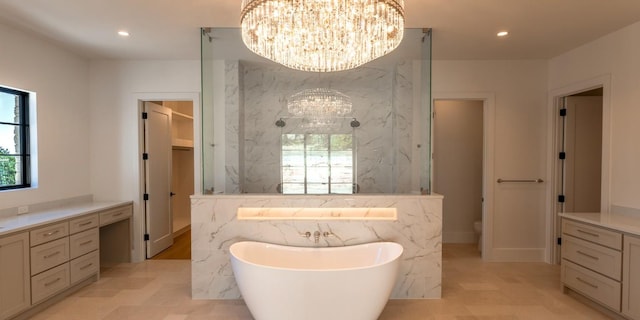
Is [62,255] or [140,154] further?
[140,154]

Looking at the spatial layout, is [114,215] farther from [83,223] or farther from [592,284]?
[592,284]

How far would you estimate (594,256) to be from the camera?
9.00ft

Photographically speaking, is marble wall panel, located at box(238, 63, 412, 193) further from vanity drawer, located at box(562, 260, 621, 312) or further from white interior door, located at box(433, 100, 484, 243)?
vanity drawer, located at box(562, 260, 621, 312)

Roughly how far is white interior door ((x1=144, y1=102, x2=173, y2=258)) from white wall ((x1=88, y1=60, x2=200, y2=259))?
0.42 feet

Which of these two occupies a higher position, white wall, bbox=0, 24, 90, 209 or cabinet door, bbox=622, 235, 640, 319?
white wall, bbox=0, 24, 90, 209

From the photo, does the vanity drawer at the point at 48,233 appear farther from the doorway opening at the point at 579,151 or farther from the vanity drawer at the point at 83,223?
the doorway opening at the point at 579,151

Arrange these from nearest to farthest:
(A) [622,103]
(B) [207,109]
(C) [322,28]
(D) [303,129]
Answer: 1. (C) [322,28]
2. (A) [622,103]
3. (B) [207,109]
4. (D) [303,129]

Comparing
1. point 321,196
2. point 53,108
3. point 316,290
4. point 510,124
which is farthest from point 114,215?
point 510,124

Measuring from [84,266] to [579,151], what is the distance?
19.1 ft

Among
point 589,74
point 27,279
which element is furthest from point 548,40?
point 27,279

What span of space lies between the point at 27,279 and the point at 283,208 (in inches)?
85.2

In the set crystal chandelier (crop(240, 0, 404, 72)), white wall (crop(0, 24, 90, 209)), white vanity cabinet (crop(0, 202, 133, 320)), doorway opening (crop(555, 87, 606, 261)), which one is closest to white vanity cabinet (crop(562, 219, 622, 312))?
doorway opening (crop(555, 87, 606, 261))

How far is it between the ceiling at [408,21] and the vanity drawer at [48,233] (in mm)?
1884

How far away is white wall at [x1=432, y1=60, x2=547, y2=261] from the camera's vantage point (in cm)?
405
